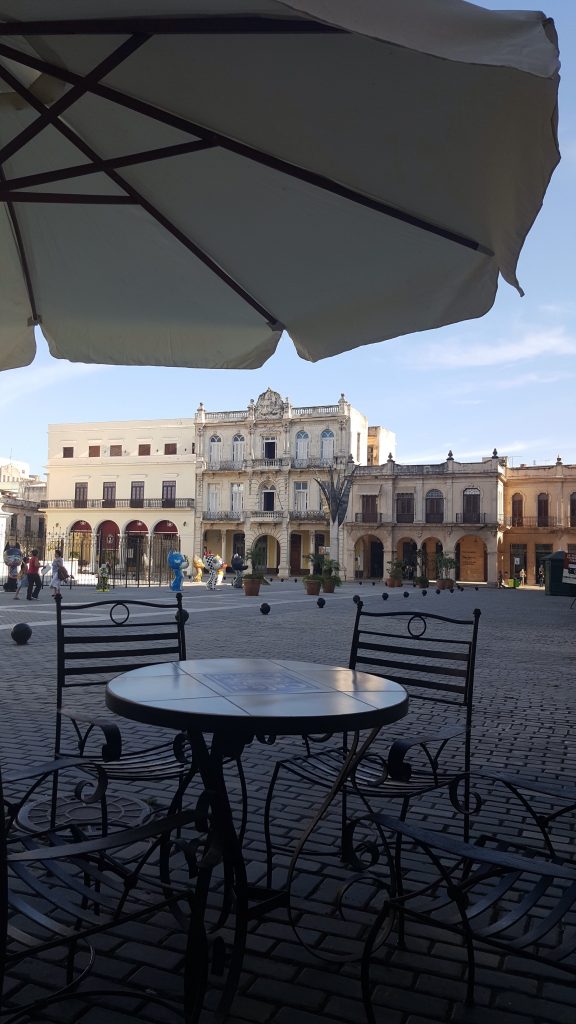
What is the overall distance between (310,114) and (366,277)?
2.90 ft

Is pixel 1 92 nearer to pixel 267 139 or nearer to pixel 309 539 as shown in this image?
pixel 267 139

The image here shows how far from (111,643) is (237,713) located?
30.9 feet

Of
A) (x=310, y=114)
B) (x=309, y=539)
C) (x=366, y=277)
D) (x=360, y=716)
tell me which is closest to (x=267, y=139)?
(x=310, y=114)

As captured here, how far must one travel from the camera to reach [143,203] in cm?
387

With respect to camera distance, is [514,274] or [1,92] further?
[1,92]

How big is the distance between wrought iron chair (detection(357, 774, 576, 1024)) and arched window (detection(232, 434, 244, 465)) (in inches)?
2014

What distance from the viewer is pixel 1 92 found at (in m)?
3.46

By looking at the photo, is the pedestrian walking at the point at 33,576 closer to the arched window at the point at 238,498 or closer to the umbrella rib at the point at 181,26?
the umbrella rib at the point at 181,26

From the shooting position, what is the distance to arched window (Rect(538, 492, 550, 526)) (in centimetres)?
5262

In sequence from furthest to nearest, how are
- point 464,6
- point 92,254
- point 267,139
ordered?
1. point 92,254
2. point 267,139
3. point 464,6

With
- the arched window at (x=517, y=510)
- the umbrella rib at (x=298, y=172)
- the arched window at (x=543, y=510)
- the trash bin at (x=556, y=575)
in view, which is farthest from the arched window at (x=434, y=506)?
the umbrella rib at (x=298, y=172)

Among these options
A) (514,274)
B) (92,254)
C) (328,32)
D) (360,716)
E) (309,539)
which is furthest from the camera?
(309,539)

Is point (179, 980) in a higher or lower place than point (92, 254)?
lower

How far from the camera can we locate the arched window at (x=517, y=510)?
5350cm
